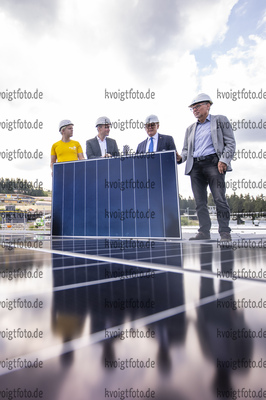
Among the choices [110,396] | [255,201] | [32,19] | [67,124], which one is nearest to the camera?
[110,396]

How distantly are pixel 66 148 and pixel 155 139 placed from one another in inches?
91.7

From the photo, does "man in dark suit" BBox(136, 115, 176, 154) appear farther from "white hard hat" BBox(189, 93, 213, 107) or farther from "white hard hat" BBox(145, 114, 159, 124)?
"white hard hat" BBox(189, 93, 213, 107)

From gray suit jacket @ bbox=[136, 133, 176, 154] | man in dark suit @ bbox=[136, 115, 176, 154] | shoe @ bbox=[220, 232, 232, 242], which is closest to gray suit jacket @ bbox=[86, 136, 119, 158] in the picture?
man in dark suit @ bbox=[136, 115, 176, 154]

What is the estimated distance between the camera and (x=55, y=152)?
722 centimetres

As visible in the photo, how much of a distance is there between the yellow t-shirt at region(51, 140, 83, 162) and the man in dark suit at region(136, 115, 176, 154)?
5.92 ft

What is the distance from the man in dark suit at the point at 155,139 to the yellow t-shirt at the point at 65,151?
1.81 m

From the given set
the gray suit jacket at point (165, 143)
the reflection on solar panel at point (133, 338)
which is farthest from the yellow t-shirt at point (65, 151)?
the reflection on solar panel at point (133, 338)

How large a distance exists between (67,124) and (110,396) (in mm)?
6944

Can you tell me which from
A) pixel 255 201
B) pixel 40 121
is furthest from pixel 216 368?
pixel 255 201

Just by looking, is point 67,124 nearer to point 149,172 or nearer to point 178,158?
point 149,172

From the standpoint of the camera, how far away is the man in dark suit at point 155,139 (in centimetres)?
620

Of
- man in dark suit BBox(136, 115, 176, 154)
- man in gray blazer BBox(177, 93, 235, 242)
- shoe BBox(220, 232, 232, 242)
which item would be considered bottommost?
shoe BBox(220, 232, 232, 242)

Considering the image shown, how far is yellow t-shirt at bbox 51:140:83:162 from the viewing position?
710cm

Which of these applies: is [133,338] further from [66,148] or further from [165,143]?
[66,148]
